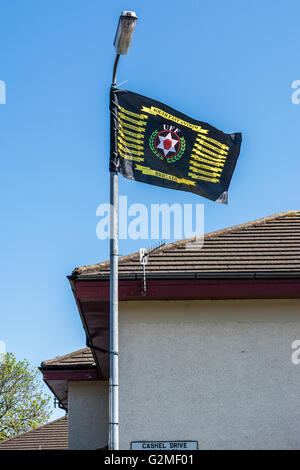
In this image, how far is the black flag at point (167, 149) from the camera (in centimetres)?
930

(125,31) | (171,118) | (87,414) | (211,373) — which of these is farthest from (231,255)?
(87,414)

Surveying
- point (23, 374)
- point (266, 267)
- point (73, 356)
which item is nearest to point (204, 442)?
point (266, 267)

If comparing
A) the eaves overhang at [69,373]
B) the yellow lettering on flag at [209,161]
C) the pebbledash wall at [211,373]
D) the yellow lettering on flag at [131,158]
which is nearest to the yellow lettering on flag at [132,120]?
the yellow lettering on flag at [131,158]

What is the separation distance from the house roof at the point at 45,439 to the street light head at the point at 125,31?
14.1m

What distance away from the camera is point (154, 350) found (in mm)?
10336

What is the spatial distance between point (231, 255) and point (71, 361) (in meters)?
6.28

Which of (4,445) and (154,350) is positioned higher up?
(154,350)

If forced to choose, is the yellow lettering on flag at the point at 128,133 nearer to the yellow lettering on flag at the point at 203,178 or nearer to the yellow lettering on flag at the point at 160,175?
the yellow lettering on flag at the point at 160,175

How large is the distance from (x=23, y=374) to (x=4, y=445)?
21.2m

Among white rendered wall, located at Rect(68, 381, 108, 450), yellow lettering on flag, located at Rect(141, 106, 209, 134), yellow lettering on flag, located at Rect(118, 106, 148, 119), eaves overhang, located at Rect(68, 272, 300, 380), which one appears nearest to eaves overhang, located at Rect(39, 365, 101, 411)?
white rendered wall, located at Rect(68, 381, 108, 450)

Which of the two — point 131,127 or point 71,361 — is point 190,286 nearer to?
point 131,127

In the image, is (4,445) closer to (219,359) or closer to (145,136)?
(219,359)

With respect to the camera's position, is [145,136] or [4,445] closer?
[145,136]
